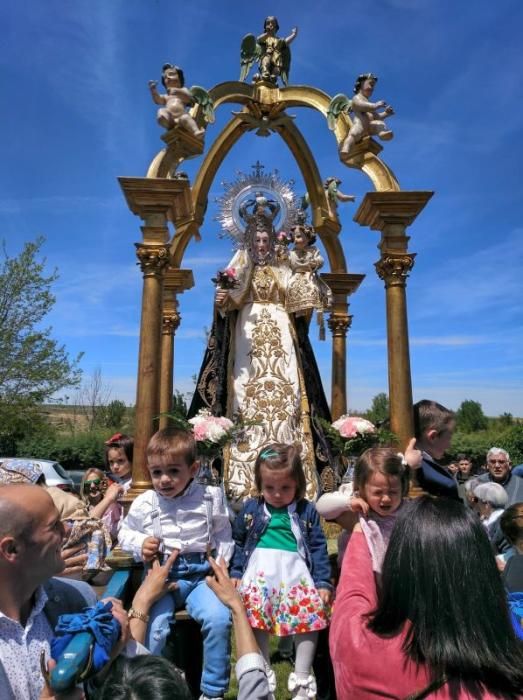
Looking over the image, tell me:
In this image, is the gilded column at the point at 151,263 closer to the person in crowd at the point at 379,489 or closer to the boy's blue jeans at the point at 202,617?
the boy's blue jeans at the point at 202,617

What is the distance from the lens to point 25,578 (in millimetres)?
1830

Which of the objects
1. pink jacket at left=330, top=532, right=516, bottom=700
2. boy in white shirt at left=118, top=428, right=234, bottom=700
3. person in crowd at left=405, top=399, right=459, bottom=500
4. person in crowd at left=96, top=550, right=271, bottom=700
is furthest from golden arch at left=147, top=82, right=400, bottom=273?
pink jacket at left=330, top=532, right=516, bottom=700

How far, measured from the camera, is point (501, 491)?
541 cm

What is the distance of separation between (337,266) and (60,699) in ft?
26.5

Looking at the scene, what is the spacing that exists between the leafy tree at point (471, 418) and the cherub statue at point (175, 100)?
141 feet

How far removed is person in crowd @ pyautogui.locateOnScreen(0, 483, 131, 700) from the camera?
176cm

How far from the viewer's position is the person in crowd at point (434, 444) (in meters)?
3.94

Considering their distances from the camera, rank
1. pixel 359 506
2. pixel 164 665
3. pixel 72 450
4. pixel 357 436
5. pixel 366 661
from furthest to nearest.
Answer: pixel 72 450
pixel 357 436
pixel 359 506
pixel 366 661
pixel 164 665

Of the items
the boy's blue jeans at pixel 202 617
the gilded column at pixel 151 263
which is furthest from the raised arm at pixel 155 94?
the boy's blue jeans at pixel 202 617

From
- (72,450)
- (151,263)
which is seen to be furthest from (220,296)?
(72,450)

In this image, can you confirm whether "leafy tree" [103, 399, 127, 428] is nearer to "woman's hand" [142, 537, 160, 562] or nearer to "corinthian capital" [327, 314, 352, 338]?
"corinthian capital" [327, 314, 352, 338]

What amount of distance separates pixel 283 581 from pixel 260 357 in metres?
3.74

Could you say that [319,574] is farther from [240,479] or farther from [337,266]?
[337,266]

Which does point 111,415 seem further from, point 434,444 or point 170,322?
point 434,444
